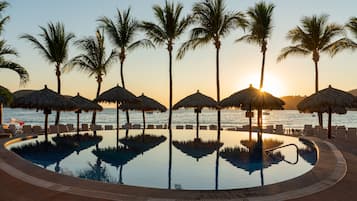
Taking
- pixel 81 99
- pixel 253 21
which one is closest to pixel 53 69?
pixel 81 99

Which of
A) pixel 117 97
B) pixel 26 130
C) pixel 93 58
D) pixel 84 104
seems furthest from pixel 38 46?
pixel 117 97

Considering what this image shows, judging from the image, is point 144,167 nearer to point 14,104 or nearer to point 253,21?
point 14,104

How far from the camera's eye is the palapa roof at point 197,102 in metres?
19.9

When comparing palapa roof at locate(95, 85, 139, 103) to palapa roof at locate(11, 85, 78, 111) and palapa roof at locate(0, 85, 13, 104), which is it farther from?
palapa roof at locate(0, 85, 13, 104)

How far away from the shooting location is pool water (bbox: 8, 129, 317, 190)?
8.45m

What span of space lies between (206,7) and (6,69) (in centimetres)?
1414

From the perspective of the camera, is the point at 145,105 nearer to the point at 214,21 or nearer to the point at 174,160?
the point at 214,21

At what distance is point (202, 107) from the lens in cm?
2002

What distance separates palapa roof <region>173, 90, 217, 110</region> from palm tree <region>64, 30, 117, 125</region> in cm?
921

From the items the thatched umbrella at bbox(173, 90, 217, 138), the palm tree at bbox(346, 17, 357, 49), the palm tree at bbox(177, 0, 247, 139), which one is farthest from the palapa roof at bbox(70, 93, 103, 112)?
the palm tree at bbox(346, 17, 357, 49)

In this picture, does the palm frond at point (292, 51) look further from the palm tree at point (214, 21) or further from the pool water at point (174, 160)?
the pool water at point (174, 160)

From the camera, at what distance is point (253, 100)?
1644 centimetres

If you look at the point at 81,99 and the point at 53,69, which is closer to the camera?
the point at 81,99

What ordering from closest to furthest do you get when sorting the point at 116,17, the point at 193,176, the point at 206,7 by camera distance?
the point at 193,176 < the point at 206,7 < the point at 116,17
